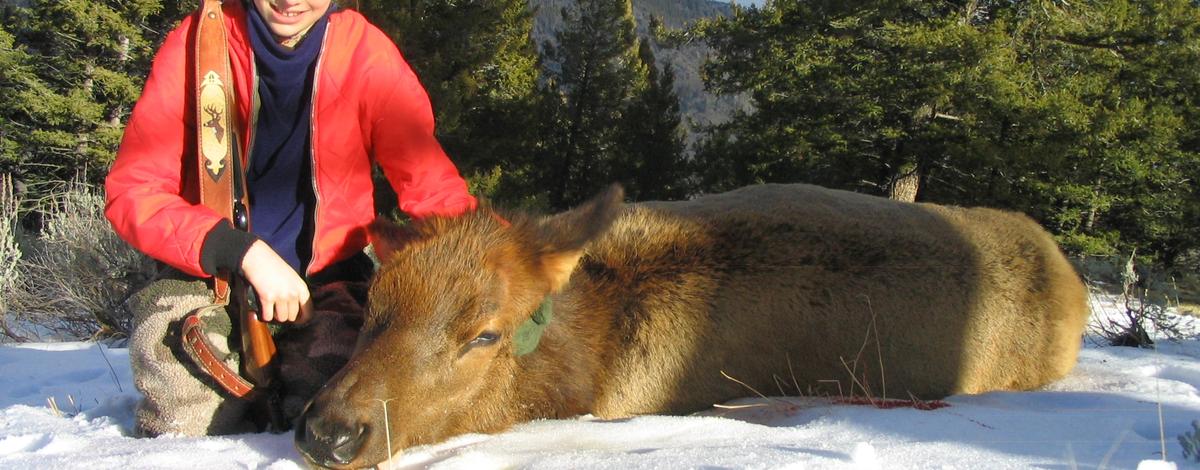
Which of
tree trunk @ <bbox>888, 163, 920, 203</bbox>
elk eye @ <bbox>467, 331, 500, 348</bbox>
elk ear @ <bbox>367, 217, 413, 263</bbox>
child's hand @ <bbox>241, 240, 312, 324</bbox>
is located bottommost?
elk eye @ <bbox>467, 331, 500, 348</bbox>

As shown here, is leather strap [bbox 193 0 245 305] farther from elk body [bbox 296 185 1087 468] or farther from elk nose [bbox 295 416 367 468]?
elk nose [bbox 295 416 367 468]

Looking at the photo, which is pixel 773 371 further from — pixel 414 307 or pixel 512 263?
pixel 414 307

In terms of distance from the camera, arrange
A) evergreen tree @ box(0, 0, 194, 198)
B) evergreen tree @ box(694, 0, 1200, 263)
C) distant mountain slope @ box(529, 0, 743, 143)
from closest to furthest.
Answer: evergreen tree @ box(694, 0, 1200, 263) < evergreen tree @ box(0, 0, 194, 198) < distant mountain slope @ box(529, 0, 743, 143)

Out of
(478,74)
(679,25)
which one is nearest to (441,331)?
(478,74)

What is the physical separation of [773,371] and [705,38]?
2100 cm

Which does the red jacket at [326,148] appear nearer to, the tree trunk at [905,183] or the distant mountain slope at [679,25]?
the tree trunk at [905,183]

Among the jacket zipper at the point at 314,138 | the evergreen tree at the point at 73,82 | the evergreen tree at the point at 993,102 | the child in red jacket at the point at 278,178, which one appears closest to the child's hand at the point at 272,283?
the child in red jacket at the point at 278,178

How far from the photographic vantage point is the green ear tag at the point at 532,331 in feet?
10.5

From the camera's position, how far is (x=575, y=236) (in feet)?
10.6

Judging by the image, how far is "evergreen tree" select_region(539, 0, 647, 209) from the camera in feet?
92.8

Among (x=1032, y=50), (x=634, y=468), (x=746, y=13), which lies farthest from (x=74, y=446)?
(x=746, y=13)

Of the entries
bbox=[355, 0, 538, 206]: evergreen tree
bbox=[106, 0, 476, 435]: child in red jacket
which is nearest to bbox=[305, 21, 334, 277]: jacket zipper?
bbox=[106, 0, 476, 435]: child in red jacket

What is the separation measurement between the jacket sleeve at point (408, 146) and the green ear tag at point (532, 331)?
1.98 feet

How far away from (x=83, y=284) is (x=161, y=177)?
6476 mm
